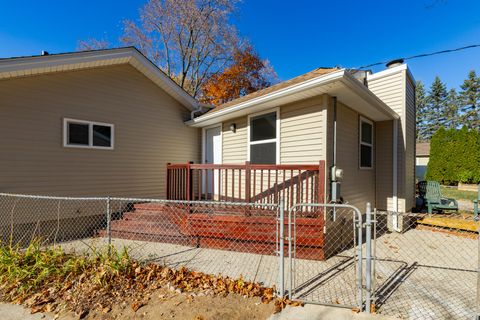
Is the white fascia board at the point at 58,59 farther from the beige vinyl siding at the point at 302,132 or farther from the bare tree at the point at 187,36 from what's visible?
the bare tree at the point at 187,36

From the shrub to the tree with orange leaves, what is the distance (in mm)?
12854

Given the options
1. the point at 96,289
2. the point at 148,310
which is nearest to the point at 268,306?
the point at 148,310

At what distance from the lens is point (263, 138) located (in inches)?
230

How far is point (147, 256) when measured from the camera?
427cm

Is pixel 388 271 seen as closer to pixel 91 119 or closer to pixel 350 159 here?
pixel 350 159

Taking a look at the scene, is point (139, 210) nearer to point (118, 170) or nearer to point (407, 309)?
point (118, 170)

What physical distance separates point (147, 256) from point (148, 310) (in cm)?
166

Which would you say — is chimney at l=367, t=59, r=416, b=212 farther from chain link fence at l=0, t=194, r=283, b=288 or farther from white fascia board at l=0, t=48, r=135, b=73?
white fascia board at l=0, t=48, r=135, b=73

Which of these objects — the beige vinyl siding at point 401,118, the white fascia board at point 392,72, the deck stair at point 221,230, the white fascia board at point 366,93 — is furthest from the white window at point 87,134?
the beige vinyl siding at point 401,118

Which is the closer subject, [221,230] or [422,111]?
[221,230]

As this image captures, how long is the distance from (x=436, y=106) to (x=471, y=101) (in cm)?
670

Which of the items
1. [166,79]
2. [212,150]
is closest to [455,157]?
[212,150]

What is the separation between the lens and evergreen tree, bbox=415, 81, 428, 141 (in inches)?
1703

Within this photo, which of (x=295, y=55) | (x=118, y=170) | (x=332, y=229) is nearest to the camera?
(x=332, y=229)
